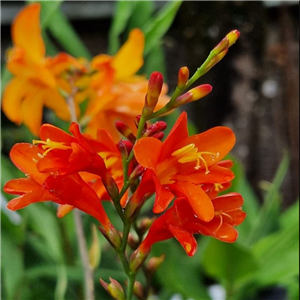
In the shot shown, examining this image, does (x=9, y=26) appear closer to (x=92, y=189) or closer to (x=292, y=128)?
(x=292, y=128)

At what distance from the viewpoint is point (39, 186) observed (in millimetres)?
317

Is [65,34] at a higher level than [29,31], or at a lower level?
lower

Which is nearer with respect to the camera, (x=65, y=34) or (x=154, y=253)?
(x=154, y=253)

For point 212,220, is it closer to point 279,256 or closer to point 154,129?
point 154,129

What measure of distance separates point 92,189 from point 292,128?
1.37 feet

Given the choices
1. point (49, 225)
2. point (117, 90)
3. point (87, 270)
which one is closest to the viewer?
point (87, 270)

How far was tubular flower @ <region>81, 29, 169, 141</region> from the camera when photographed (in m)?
0.63

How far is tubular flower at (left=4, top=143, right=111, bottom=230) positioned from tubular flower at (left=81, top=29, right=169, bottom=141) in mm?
288

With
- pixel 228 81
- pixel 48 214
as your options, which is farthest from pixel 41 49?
pixel 228 81

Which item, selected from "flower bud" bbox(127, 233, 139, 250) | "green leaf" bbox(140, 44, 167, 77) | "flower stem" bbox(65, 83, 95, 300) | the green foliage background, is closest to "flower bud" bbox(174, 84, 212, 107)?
"flower bud" bbox(127, 233, 139, 250)

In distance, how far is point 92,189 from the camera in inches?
13.5

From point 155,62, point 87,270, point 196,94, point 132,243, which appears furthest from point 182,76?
point 155,62

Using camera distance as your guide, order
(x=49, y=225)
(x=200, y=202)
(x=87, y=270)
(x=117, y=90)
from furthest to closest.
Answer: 1. (x=49, y=225)
2. (x=117, y=90)
3. (x=87, y=270)
4. (x=200, y=202)

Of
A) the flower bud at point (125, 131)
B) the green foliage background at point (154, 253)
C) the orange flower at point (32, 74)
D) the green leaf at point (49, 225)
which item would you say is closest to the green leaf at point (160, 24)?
the green foliage background at point (154, 253)
